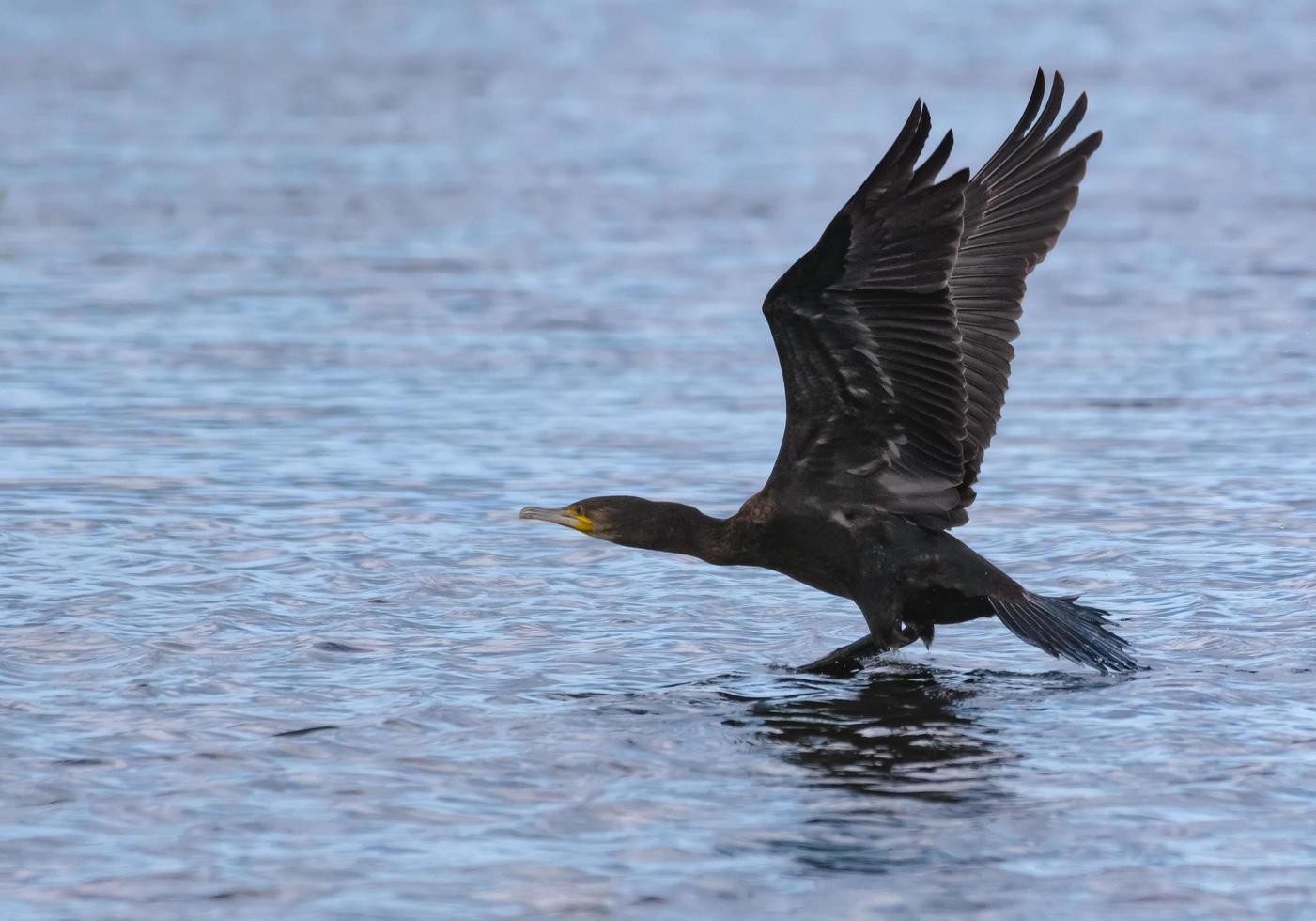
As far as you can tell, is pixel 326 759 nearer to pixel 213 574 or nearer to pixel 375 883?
pixel 375 883

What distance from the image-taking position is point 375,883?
5086mm

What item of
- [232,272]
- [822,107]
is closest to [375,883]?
[232,272]

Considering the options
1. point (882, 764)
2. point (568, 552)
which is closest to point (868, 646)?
point (882, 764)

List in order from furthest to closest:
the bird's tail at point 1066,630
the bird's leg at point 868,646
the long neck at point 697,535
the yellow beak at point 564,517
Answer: the long neck at point 697,535, the bird's leg at point 868,646, the yellow beak at point 564,517, the bird's tail at point 1066,630

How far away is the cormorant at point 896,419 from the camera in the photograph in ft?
21.4

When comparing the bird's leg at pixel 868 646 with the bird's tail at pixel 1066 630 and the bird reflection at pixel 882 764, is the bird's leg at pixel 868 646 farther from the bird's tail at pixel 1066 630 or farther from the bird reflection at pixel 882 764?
the bird's tail at pixel 1066 630

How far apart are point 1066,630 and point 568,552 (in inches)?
93.2

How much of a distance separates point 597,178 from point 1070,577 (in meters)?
11.0

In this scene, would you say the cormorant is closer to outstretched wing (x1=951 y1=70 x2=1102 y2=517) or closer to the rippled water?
outstretched wing (x1=951 y1=70 x2=1102 y2=517)

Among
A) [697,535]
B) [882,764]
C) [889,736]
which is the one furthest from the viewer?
[697,535]

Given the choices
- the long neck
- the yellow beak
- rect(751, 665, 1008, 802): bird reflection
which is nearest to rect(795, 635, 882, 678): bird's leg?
rect(751, 665, 1008, 802): bird reflection

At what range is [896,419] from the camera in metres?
6.99

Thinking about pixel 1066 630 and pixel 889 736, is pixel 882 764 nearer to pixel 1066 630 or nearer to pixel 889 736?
pixel 889 736

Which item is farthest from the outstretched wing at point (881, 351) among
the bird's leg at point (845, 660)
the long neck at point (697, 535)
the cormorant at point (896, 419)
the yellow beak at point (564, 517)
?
the yellow beak at point (564, 517)
